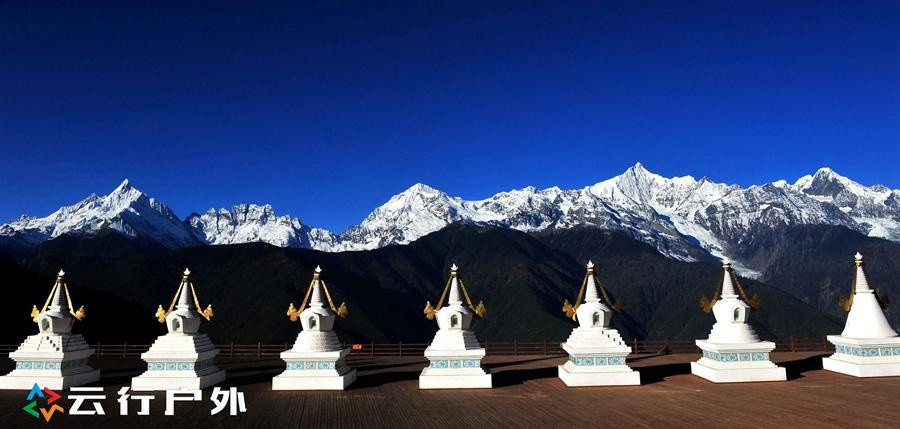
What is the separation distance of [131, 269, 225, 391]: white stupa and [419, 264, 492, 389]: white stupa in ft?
30.8

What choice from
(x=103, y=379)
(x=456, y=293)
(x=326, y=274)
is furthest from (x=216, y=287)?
(x=456, y=293)

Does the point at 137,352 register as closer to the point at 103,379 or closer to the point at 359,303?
the point at 103,379

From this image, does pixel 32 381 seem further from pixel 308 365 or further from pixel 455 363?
pixel 455 363

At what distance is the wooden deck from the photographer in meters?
17.1

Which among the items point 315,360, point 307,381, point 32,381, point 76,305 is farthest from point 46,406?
point 76,305

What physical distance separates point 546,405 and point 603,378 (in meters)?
4.58

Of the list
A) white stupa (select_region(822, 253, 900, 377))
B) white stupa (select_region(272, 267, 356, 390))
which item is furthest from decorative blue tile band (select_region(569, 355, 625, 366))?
white stupa (select_region(272, 267, 356, 390))

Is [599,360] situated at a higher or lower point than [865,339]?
lower

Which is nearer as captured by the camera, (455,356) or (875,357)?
(455,356)

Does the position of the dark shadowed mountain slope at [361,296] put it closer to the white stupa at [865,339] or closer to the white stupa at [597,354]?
the white stupa at [597,354]

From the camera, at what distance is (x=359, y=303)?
156 metres

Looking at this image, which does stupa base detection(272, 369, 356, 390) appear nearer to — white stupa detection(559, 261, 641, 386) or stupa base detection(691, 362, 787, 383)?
white stupa detection(559, 261, 641, 386)

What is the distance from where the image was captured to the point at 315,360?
23312mm

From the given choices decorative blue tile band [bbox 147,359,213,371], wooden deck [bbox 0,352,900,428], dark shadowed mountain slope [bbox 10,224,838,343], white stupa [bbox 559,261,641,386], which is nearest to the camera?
wooden deck [bbox 0,352,900,428]
